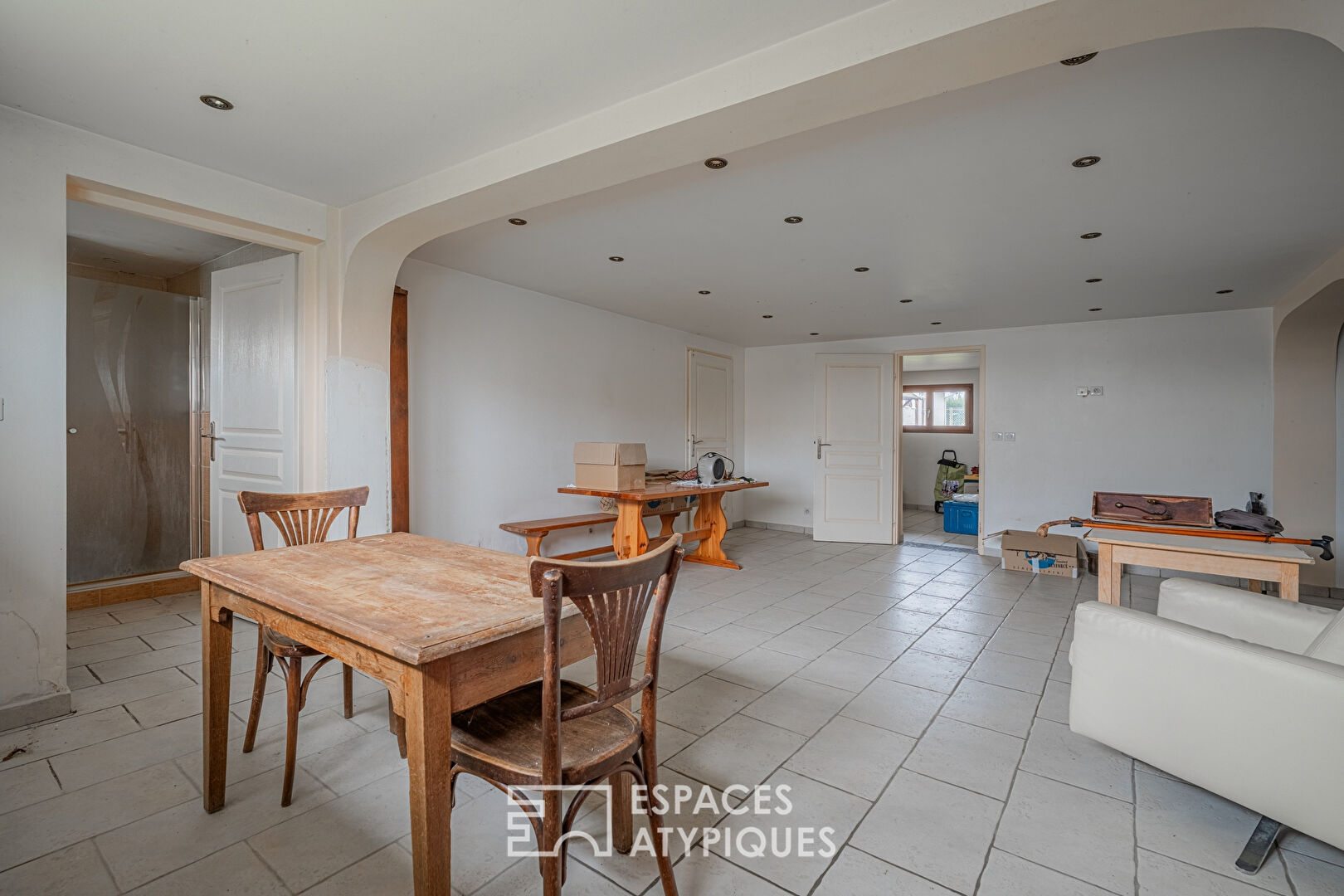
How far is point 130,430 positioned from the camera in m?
4.44

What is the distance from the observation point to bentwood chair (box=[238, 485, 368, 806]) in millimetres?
1905

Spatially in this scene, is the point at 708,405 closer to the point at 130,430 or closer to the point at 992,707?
the point at 992,707

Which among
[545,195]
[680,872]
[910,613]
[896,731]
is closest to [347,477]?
[545,195]

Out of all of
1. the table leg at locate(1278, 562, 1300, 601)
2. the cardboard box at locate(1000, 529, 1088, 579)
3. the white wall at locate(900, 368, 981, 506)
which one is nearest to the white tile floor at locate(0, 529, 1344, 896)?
the table leg at locate(1278, 562, 1300, 601)

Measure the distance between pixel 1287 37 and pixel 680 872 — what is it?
3050mm

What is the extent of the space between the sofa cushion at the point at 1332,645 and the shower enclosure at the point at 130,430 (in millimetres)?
6306

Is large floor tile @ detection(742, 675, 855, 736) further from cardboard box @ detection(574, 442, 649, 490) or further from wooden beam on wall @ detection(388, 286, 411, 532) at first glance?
wooden beam on wall @ detection(388, 286, 411, 532)

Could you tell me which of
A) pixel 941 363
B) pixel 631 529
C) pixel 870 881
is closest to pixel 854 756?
pixel 870 881

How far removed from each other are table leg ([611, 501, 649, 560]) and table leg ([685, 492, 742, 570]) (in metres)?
1.04

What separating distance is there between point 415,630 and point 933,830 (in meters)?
1.70

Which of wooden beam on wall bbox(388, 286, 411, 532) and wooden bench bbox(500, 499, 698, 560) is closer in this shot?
wooden beam on wall bbox(388, 286, 411, 532)

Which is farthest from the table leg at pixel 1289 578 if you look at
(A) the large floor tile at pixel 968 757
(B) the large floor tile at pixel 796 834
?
(B) the large floor tile at pixel 796 834

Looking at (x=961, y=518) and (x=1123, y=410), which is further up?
(x=1123, y=410)

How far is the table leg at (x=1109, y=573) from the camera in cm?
318
